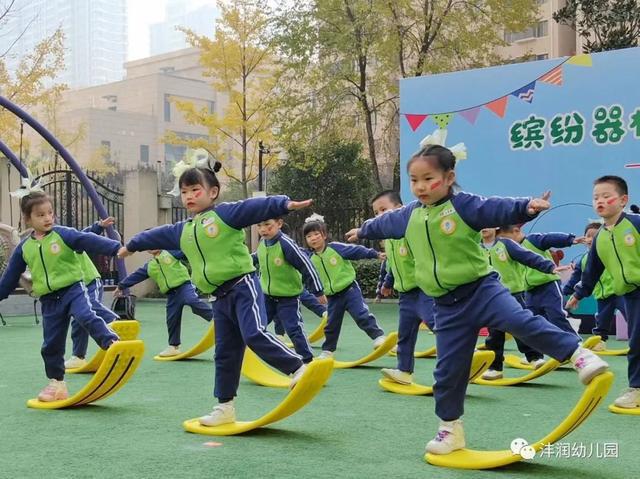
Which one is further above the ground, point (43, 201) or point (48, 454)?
point (43, 201)

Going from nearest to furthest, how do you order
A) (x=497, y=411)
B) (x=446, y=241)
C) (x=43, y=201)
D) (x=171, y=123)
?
(x=446, y=241)
(x=497, y=411)
(x=43, y=201)
(x=171, y=123)

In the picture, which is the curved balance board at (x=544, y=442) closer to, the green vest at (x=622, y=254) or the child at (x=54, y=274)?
the green vest at (x=622, y=254)

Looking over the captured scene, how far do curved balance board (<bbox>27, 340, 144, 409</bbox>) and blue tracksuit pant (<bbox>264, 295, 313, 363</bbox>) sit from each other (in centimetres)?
220

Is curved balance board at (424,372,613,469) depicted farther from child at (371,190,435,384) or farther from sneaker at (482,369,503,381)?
sneaker at (482,369,503,381)

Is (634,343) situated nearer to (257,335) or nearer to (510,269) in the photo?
(510,269)

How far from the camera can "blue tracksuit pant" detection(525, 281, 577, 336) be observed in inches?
300

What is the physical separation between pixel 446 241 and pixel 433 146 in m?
0.49

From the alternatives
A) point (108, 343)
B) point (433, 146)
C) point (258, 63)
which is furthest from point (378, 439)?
point (258, 63)

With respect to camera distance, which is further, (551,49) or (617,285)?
(551,49)

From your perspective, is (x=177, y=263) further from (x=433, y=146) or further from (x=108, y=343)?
(x=433, y=146)

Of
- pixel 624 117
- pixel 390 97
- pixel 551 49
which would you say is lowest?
pixel 624 117

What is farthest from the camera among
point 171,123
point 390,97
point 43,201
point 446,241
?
point 171,123

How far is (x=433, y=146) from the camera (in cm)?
420

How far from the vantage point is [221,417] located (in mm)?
4824
